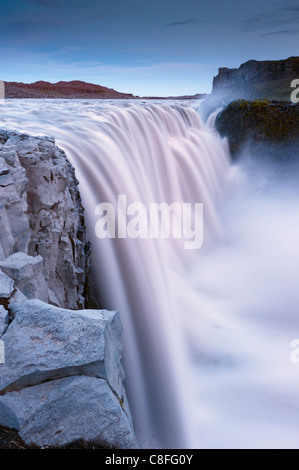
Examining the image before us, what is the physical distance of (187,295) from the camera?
318 inches

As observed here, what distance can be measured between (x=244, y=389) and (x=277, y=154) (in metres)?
11.9

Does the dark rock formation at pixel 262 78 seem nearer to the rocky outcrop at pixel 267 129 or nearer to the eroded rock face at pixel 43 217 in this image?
the rocky outcrop at pixel 267 129

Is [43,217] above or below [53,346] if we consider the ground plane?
above

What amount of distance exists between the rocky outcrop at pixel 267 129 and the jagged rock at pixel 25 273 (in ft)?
43.1

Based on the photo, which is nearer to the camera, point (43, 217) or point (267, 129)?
point (43, 217)

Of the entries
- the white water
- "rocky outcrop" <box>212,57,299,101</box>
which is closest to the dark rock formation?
"rocky outcrop" <box>212,57,299,101</box>

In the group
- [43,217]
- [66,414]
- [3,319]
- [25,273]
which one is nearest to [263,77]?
[43,217]

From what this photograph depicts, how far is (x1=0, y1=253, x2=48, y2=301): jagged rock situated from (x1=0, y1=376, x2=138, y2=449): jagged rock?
1153mm

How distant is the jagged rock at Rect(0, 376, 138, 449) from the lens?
2.32m

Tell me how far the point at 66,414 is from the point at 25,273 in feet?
4.78

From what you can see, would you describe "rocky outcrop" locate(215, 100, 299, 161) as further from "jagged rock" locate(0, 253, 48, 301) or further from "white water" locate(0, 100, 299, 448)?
"jagged rock" locate(0, 253, 48, 301)

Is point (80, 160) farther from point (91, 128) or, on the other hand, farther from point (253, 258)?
point (253, 258)

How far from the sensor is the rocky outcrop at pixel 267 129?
14992 mm

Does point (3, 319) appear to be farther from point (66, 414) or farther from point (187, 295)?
point (187, 295)
